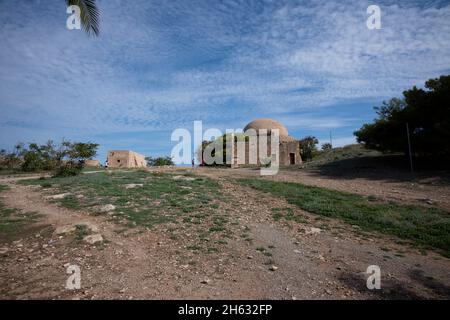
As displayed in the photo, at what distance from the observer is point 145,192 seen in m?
10.9

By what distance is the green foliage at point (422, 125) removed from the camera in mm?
17094

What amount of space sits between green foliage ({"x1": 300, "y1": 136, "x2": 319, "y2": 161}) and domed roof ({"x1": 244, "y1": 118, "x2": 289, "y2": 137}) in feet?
11.4

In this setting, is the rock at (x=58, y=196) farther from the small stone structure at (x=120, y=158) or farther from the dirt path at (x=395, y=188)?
the small stone structure at (x=120, y=158)

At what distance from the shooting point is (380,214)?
8.64 meters

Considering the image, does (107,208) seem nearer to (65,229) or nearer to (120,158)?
(65,229)

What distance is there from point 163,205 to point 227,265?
457cm

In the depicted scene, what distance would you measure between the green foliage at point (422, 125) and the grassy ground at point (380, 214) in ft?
33.6
